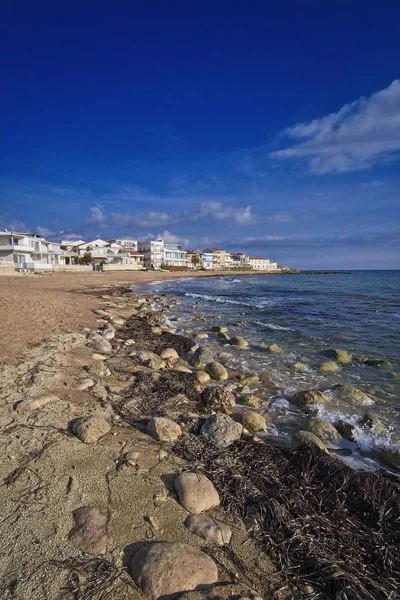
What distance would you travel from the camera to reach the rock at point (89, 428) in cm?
371

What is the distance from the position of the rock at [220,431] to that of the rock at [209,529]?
1.24 meters

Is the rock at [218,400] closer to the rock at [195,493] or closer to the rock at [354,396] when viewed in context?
the rock at [195,493]

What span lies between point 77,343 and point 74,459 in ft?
16.4

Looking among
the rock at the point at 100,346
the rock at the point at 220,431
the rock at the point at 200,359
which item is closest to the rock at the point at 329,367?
the rock at the point at 200,359

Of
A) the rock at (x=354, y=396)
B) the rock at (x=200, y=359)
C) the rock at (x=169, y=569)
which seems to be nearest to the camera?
the rock at (x=169, y=569)

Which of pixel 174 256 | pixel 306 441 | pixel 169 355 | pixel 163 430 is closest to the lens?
pixel 163 430

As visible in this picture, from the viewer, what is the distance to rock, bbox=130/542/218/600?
2057 millimetres

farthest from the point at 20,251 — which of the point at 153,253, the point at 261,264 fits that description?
the point at 261,264

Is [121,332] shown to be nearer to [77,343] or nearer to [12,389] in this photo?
[77,343]

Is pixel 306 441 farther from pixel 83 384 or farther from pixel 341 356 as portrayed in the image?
pixel 341 356

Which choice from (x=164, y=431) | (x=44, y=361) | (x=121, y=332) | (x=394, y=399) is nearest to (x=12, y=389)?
(x=44, y=361)

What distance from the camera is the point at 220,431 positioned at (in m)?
4.12

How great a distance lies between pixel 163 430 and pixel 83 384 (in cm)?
213

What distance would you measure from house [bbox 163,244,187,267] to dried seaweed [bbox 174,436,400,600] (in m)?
97.3
